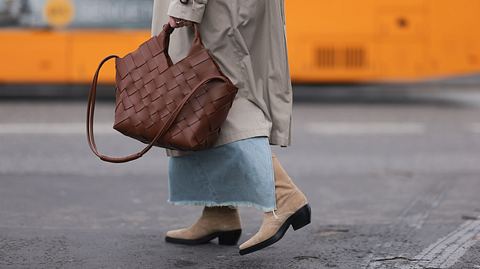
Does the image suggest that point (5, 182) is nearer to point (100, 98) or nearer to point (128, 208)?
point (128, 208)

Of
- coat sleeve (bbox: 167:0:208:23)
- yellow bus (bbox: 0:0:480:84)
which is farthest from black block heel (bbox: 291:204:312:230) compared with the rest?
yellow bus (bbox: 0:0:480:84)

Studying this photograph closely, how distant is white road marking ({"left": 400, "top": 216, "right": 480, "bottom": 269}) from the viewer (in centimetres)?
446

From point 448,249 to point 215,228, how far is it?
41.7 inches

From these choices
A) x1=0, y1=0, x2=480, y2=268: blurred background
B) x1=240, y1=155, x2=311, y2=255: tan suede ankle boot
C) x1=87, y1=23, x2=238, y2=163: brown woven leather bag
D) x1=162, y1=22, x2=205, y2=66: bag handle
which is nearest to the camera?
x1=87, y1=23, x2=238, y2=163: brown woven leather bag

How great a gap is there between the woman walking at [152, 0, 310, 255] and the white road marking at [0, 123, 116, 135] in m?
5.14

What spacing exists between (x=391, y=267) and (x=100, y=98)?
8.83 meters

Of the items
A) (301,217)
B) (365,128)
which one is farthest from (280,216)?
(365,128)

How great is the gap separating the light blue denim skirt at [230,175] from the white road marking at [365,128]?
5257 millimetres

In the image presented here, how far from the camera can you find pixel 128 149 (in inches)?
340

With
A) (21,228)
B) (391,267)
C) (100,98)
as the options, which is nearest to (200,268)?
(391,267)

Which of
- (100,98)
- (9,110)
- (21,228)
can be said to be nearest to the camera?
(21,228)

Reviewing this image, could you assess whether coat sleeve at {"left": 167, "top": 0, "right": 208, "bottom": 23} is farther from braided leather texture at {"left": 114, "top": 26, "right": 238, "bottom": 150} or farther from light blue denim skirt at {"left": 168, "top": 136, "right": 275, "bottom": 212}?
light blue denim skirt at {"left": 168, "top": 136, "right": 275, "bottom": 212}

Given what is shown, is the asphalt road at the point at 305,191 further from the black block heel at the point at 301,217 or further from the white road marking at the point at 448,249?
the black block heel at the point at 301,217

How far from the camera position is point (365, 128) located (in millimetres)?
10102
